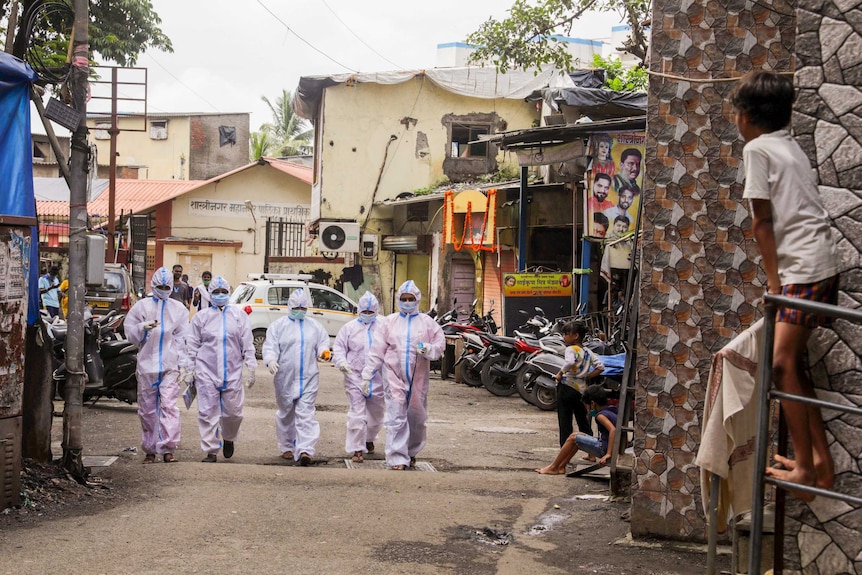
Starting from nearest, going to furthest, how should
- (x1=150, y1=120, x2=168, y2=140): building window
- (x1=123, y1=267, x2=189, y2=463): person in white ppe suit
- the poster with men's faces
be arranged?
(x1=123, y1=267, x2=189, y2=463): person in white ppe suit, the poster with men's faces, (x1=150, y1=120, x2=168, y2=140): building window

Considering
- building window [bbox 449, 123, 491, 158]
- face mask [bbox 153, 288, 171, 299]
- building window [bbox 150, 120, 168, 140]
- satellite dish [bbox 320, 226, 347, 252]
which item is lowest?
face mask [bbox 153, 288, 171, 299]

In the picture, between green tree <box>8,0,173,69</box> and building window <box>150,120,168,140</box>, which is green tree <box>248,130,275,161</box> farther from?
green tree <box>8,0,173,69</box>

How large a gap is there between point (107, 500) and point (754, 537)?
5275 millimetres

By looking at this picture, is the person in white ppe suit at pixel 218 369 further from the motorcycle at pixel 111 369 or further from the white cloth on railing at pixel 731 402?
the white cloth on railing at pixel 731 402

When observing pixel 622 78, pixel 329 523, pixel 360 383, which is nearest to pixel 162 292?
pixel 360 383

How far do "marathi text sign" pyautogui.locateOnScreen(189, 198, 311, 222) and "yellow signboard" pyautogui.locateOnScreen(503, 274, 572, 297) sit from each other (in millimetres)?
19444

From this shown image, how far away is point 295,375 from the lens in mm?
10430

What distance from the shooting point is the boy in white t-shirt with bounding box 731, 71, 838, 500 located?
3752 mm

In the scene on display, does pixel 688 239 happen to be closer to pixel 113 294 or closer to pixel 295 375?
pixel 295 375

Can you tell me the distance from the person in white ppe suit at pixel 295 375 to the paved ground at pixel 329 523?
0.32m

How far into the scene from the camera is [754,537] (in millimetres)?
3557

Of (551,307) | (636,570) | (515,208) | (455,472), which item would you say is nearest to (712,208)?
(636,570)

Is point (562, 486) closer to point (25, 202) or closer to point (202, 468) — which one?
point (202, 468)

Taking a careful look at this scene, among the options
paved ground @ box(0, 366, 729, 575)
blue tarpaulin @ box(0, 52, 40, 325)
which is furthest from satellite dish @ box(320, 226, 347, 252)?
blue tarpaulin @ box(0, 52, 40, 325)
